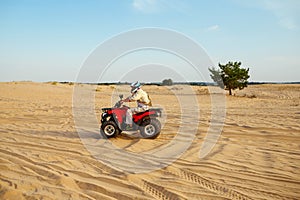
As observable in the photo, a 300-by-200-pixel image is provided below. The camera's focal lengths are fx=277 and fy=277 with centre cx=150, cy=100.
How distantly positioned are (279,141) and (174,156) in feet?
10.6

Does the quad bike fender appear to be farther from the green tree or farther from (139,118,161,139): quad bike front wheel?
the green tree

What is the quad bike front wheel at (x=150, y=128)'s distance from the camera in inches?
300

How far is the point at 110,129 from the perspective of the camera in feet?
25.5

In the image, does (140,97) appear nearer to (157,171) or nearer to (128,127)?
(128,127)

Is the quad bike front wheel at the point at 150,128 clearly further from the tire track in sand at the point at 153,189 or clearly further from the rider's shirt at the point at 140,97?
the tire track in sand at the point at 153,189

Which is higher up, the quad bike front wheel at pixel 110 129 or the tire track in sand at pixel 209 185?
the quad bike front wheel at pixel 110 129

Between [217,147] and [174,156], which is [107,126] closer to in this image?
[174,156]

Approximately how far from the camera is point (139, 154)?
6.24 metres

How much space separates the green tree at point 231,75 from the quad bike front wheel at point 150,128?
76.3ft

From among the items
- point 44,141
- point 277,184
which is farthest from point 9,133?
point 277,184

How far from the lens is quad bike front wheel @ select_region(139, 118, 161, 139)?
7.61 m

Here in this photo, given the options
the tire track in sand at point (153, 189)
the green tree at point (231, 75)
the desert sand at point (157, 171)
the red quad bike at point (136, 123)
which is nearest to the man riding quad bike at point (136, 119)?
the red quad bike at point (136, 123)

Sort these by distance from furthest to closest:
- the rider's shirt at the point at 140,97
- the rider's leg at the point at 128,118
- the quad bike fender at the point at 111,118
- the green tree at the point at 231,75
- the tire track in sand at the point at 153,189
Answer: the green tree at the point at 231,75
the quad bike fender at the point at 111,118
the rider's leg at the point at 128,118
the rider's shirt at the point at 140,97
the tire track in sand at the point at 153,189

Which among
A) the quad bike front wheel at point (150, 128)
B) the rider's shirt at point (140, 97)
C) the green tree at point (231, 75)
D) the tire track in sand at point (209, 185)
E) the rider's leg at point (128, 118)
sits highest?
the green tree at point (231, 75)
